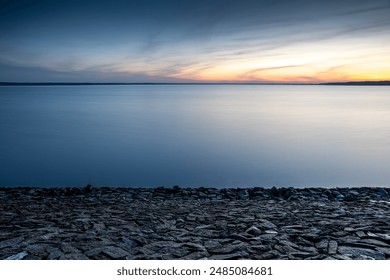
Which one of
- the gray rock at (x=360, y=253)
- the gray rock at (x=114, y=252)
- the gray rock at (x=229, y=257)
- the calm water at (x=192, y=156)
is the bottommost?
the calm water at (x=192, y=156)

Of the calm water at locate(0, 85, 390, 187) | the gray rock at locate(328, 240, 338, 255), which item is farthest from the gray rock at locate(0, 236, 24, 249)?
the calm water at locate(0, 85, 390, 187)

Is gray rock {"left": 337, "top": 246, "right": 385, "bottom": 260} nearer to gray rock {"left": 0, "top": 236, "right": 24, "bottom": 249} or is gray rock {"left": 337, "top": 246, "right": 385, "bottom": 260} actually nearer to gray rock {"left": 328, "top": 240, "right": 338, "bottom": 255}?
gray rock {"left": 328, "top": 240, "right": 338, "bottom": 255}

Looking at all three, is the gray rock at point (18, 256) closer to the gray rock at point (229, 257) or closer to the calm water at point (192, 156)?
the gray rock at point (229, 257)

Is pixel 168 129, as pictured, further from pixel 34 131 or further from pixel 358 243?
pixel 358 243

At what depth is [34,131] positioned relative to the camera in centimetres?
2283

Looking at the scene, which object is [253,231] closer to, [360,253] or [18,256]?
[360,253]

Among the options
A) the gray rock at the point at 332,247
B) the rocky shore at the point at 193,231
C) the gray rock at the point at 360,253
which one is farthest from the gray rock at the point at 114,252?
the gray rock at the point at 360,253

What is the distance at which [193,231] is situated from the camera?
14.3 ft

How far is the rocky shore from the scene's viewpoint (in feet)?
11.5

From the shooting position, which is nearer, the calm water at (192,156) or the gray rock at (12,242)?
the gray rock at (12,242)

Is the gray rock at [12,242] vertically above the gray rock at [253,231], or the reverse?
the gray rock at [12,242]

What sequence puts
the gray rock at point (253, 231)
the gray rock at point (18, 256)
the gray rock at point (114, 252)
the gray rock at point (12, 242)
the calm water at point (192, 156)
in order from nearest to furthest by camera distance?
1. the gray rock at point (18, 256)
2. the gray rock at point (114, 252)
3. the gray rock at point (12, 242)
4. the gray rock at point (253, 231)
5. the calm water at point (192, 156)

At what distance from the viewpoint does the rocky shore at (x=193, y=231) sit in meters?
3.51

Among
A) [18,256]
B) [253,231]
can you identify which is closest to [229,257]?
[253,231]
